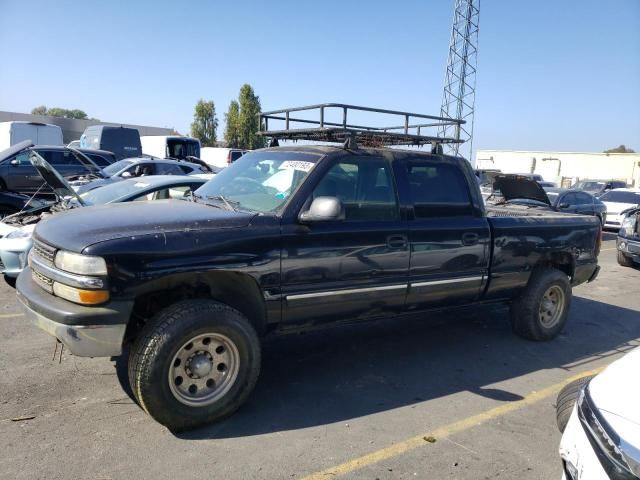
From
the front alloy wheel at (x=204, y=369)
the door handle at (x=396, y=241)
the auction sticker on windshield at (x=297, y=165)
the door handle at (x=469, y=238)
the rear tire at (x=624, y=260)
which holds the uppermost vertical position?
the auction sticker on windshield at (x=297, y=165)

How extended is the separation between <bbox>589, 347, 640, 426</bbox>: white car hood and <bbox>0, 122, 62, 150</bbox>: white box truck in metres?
20.8

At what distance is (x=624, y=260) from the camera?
10680mm

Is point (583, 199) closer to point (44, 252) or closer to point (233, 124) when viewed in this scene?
point (44, 252)

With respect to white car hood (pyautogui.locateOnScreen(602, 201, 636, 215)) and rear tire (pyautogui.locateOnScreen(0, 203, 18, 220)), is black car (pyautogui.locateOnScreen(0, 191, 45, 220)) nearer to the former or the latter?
rear tire (pyautogui.locateOnScreen(0, 203, 18, 220))

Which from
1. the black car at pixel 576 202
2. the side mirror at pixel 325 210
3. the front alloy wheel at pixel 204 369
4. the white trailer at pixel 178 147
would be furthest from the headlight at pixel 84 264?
the white trailer at pixel 178 147

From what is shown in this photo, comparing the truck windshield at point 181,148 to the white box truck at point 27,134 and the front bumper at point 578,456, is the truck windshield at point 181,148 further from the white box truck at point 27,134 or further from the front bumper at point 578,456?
the front bumper at point 578,456

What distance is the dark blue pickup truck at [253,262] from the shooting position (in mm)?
3139

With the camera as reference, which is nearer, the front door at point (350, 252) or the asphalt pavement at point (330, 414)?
the asphalt pavement at point (330, 414)

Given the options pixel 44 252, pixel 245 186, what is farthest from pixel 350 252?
pixel 44 252

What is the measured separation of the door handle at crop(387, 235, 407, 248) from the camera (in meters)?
4.17

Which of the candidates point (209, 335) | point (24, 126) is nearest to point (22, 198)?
point (209, 335)

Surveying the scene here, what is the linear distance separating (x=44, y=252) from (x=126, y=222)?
0.59 meters

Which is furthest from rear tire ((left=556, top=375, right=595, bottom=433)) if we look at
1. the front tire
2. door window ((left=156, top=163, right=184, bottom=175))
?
door window ((left=156, top=163, right=184, bottom=175))

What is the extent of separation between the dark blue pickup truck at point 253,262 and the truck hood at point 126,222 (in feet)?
0.04
